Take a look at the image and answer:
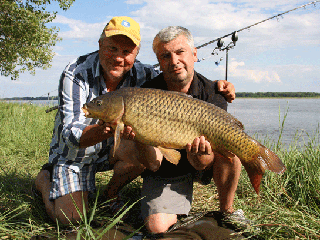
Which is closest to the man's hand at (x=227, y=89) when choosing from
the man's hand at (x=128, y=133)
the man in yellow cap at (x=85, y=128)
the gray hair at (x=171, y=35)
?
the man in yellow cap at (x=85, y=128)

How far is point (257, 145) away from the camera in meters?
1.94

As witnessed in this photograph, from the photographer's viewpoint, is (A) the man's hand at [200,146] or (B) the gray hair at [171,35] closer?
(A) the man's hand at [200,146]

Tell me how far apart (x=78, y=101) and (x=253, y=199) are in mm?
1693

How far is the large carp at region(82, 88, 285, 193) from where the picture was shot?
1.90 meters

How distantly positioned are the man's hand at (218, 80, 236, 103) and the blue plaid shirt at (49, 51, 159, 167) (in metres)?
0.71

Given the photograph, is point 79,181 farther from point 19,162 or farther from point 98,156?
point 19,162

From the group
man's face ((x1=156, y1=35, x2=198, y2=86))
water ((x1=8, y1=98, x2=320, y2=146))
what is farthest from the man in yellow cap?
water ((x1=8, y1=98, x2=320, y2=146))

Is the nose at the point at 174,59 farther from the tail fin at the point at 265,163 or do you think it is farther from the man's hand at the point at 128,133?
the tail fin at the point at 265,163

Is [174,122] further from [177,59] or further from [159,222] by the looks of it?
[159,222]

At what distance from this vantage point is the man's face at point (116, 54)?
2369 millimetres

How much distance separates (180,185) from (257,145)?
2.41 ft

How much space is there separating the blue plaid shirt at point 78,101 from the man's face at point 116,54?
132mm

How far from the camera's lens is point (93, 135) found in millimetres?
2098

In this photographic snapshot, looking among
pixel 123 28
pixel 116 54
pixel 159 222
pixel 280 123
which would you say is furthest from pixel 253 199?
pixel 280 123
